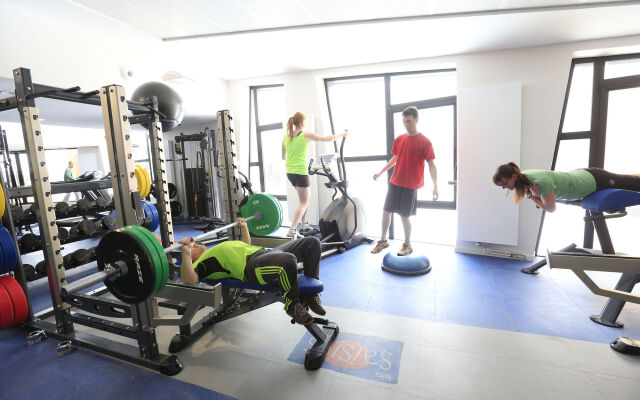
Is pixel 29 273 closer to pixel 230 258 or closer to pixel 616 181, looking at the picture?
pixel 230 258

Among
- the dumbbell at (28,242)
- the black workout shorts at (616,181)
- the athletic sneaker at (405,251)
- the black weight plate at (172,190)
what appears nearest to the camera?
the black workout shorts at (616,181)

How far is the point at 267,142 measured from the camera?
5594mm

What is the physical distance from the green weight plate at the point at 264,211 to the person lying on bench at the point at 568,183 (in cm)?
191

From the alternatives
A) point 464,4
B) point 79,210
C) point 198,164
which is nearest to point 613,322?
point 464,4

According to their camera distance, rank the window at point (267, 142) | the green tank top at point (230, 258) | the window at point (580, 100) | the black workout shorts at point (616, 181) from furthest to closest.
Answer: the window at point (267, 142)
the window at point (580, 100)
the black workout shorts at point (616, 181)
the green tank top at point (230, 258)

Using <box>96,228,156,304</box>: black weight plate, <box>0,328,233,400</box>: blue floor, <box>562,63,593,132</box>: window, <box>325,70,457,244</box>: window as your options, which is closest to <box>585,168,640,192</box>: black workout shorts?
<box>562,63,593,132</box>: window

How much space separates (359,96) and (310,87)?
28.9 inches

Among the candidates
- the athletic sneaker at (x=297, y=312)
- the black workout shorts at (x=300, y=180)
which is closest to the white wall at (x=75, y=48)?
the black workout shorts at (x=300, y=180)

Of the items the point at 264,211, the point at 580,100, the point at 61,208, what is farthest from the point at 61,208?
the point at 580,100

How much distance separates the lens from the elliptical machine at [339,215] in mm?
3691

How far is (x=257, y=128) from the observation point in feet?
18.5

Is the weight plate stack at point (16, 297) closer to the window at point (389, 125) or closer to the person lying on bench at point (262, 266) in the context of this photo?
the person lying on bench at point (262, 266)

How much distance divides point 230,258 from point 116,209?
2.67 feet

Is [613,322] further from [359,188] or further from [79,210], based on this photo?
[79,210]
